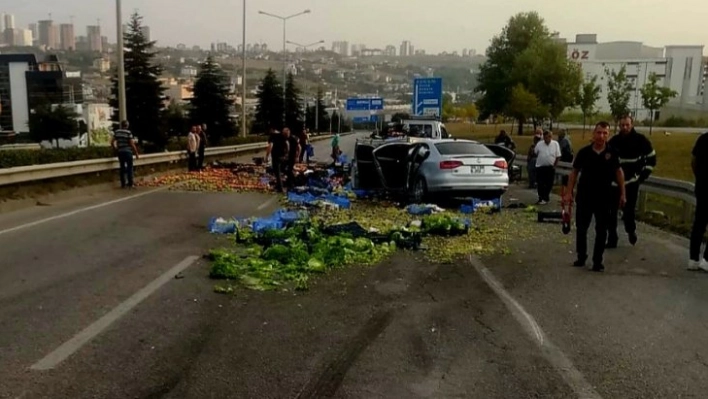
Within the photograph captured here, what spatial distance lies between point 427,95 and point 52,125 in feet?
203

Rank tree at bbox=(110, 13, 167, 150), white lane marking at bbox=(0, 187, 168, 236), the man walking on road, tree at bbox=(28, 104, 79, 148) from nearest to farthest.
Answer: the man walking on road
white lane marking at bbox=(0, 187, 168, 236)
tree at bbox=(110, 13, 167, 150)
tree at bbox=(28, 104, 79, 148)

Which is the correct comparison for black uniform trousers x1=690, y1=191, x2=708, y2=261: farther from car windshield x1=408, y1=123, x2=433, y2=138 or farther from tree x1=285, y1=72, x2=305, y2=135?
tree x1=285, y1=72, x2=305, y2=135

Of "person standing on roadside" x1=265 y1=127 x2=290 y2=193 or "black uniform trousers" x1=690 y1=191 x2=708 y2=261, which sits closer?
"black uniform trousers" x1=690 y1=191 x2=708 y2=261

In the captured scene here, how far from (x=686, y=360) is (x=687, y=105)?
13453cm

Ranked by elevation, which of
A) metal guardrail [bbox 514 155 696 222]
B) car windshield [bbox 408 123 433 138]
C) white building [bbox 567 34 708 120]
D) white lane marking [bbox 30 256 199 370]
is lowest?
white lane marking [bbox 30 256 199 370]

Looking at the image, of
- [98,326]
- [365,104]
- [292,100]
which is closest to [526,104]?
[365,104]

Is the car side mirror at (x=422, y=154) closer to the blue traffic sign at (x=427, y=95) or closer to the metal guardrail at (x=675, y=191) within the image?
the metal guardrail at (x=675, y=191)

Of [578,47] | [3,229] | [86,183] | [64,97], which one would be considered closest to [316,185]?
[86,183]

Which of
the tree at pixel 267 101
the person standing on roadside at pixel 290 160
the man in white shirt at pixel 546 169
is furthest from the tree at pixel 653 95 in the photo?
the person standing on roadside at pixel 290 160

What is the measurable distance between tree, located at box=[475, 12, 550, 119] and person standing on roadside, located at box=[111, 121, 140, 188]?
231ft

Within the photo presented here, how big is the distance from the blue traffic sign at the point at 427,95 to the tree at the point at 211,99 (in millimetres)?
26389

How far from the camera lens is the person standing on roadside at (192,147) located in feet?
82.7

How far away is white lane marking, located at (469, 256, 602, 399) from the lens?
15.5 feet

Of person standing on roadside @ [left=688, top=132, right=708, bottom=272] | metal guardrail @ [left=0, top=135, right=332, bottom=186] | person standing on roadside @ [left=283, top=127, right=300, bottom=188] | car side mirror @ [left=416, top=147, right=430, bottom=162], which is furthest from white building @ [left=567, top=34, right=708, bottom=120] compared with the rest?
person standing on roadside @ [left=688, top=132, right=708, bottom=272]
